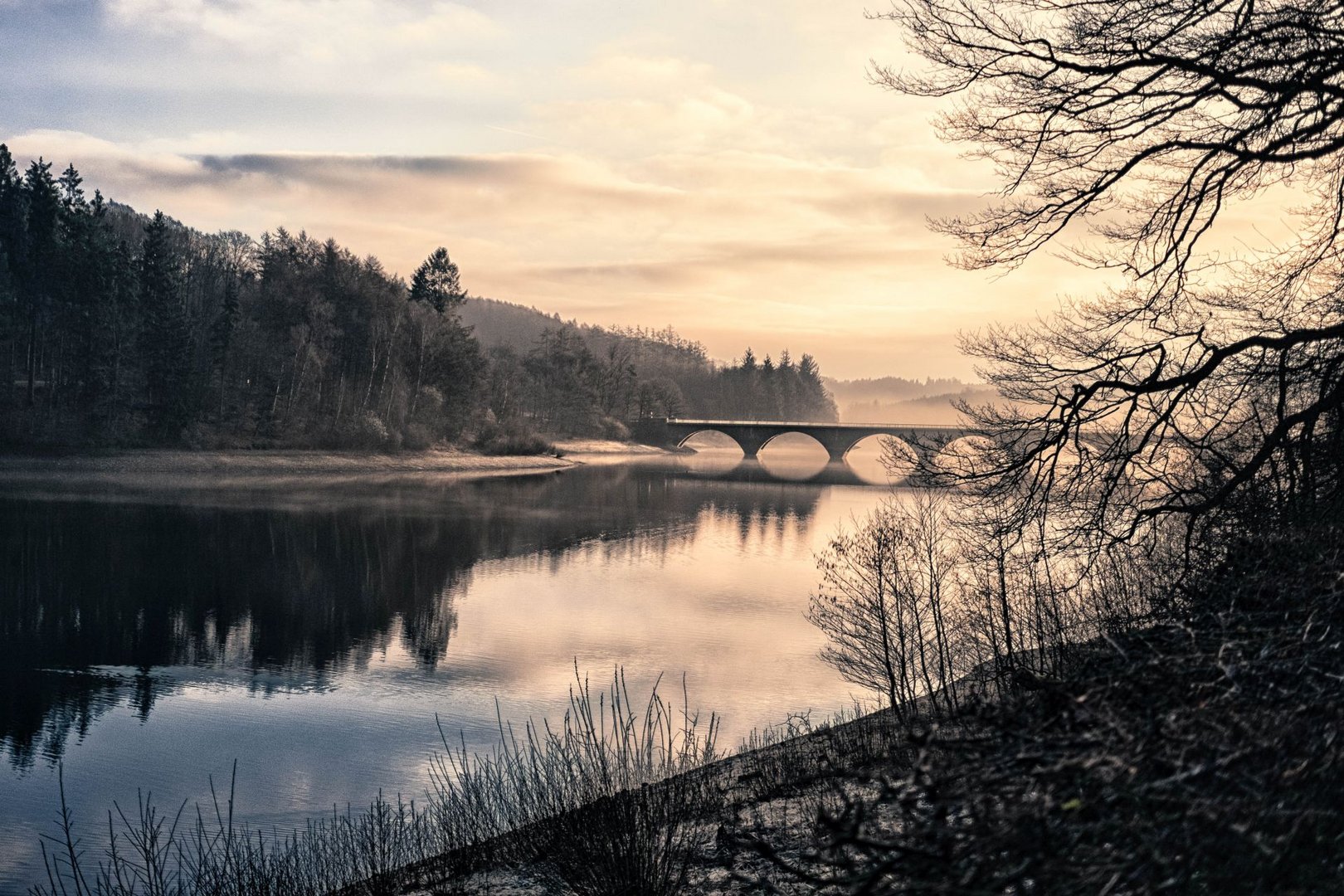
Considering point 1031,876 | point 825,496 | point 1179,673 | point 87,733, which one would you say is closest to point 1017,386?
point 1179,673

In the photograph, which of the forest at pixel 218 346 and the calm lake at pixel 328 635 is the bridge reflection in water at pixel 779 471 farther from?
the calm lake at pixel 328 635

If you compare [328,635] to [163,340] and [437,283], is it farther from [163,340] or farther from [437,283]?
[437,283]

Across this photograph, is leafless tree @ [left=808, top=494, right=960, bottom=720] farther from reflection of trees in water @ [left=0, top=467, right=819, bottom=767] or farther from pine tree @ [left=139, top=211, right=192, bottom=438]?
pine tree @ [left=139, top=211, right=192, bottom=438]

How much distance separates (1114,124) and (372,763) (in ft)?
45.5

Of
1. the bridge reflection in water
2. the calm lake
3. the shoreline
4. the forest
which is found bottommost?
the calm lake

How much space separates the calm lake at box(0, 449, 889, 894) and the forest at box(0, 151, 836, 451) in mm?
14392

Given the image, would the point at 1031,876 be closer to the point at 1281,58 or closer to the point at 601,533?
the point at 1281,58

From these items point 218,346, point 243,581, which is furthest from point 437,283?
point 243,581

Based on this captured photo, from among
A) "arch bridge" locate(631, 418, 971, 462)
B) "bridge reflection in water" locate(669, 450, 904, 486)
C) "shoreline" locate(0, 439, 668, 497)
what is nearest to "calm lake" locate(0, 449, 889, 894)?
"shoreline" locate(0, 439, 668, 497)

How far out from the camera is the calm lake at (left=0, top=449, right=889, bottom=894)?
53.2ft

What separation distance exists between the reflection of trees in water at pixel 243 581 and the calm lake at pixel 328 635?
11 centimetres

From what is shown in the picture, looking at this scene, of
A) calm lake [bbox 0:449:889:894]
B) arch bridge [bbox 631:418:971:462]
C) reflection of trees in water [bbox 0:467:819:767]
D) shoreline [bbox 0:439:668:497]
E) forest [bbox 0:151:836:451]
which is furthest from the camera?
arch bridge [bbox 631:418:971:462]

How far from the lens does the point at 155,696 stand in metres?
19.9

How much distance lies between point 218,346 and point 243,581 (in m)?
46.0
